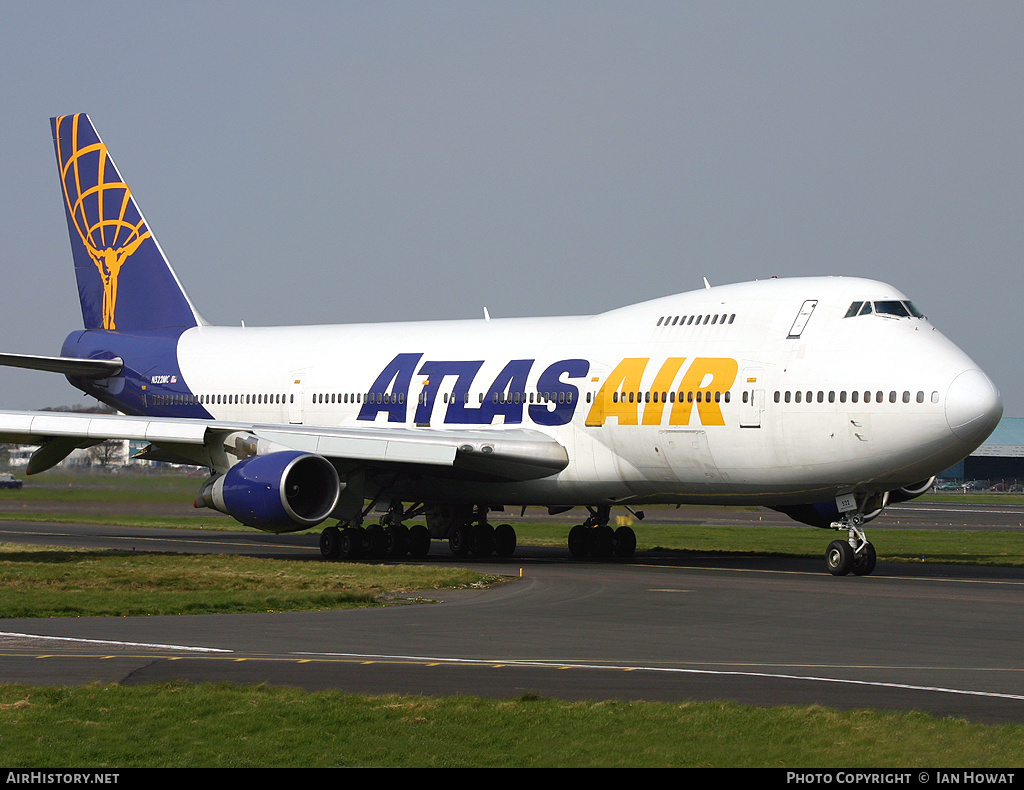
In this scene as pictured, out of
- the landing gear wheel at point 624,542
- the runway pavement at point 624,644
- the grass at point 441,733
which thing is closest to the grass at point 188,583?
the runway pavement at point 624,644

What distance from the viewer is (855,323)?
25.9m

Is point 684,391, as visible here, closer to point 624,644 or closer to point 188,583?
point 188,583

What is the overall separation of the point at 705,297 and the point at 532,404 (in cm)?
449

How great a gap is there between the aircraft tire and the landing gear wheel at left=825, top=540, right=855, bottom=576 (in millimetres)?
7565

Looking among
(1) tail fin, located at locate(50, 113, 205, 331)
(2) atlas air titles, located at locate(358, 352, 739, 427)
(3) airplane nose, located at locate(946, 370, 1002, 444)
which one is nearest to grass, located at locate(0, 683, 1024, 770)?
(3) airplane nose, located at locate(946, 370, 1002, 444)

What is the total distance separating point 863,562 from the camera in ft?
84.2

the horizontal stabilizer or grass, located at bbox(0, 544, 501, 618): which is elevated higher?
the horizontal stabilizer

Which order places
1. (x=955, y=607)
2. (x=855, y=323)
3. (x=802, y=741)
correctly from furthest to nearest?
(x=855, y=323) < (x=955, y=607) < (x=802, y=741)

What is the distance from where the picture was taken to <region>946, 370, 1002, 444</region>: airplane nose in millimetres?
24234

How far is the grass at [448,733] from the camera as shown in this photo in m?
9.44

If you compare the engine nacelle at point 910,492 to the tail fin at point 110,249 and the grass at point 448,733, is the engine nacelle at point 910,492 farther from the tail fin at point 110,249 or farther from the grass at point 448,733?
the tail fin at point 110,249

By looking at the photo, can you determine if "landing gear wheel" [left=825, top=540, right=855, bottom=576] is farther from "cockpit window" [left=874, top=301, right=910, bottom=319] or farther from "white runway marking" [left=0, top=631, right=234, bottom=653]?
"white runway marking" [left=0, top=631, right=234, bottom=653]

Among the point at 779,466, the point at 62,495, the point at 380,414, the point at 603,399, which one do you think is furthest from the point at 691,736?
the point at 62,495

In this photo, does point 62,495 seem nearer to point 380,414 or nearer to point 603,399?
point 380,414
